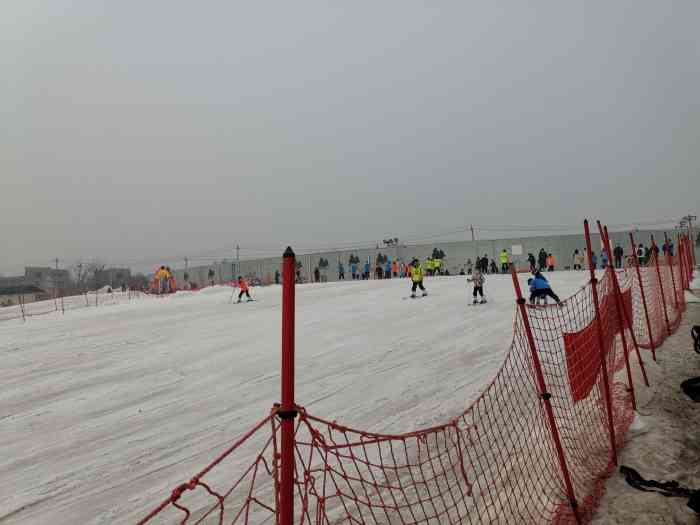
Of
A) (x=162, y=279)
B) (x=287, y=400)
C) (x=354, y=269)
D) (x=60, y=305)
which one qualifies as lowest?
(x=60, y=305)

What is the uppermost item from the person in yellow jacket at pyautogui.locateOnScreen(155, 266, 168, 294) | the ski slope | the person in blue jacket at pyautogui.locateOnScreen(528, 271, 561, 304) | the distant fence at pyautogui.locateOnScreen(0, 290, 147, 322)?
the person in yellow jacket at pyautogui.locateOnScreen(155, 266, 168, 294)

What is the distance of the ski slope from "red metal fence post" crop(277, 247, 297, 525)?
307 centimetres

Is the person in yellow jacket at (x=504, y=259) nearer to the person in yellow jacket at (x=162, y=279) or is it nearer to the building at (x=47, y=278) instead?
the person in yellow jacket at (x=162, y=279)

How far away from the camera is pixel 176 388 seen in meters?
7.54

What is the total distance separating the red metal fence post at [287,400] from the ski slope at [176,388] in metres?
3.07

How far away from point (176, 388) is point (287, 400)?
6.46 meters

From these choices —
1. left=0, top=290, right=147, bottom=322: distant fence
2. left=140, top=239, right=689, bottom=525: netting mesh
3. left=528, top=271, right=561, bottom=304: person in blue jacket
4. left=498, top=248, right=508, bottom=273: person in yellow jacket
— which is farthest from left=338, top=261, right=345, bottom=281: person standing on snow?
left=140, top=239, right=689, bottom=525: netting mesh

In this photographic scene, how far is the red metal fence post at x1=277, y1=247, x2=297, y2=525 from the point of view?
6.26ft

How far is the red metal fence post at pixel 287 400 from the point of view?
191 centimetres

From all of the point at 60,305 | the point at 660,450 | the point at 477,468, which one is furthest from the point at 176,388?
the point at 60,305

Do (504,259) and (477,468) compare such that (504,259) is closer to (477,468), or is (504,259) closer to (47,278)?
(477,468)

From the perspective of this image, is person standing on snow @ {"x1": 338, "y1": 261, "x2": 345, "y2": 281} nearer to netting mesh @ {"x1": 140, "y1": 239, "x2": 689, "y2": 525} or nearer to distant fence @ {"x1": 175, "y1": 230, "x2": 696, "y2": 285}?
distant fence @ {"x1": 175, "y1": 230, "x2": 696, "y2": 285}

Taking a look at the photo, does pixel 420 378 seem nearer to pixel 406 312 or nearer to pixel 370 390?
pixel 370 390

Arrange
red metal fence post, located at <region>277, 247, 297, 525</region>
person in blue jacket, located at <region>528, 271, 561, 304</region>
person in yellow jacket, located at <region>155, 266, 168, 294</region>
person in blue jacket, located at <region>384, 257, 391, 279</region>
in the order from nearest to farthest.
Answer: red metal fence post, located at <region>277, 247, 297, 525</region>
person in blue jacket, located at <region>528, 271, 561, 304</region>
person in yellow jacket, located at <region>155, 266, 168, 294</region>
person in blue jacket, located at <region>384, 257, 391, 279</region>
